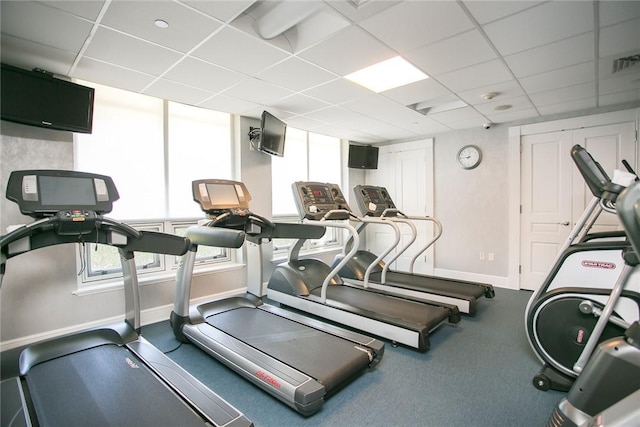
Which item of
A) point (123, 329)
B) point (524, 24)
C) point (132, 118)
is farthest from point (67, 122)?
point (524, 24)

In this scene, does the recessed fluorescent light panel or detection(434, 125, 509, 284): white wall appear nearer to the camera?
the recessed fluorescent light panel

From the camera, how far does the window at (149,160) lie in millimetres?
3363

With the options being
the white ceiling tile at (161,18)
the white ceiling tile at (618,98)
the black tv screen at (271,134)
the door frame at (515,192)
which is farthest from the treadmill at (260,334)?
the white ceiling tile at (618,98)

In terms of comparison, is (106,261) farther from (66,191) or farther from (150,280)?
(66,191)

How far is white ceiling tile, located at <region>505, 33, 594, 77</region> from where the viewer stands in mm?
2530

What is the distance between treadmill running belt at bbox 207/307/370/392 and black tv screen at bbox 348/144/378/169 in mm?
3831

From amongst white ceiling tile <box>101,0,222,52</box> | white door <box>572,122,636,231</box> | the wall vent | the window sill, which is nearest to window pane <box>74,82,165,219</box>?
the window sill

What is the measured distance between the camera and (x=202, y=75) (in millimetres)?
3125

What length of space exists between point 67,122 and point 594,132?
640 cm

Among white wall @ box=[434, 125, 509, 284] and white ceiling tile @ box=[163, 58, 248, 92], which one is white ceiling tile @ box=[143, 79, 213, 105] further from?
white wall @ box=[434, 125, 509, 284]

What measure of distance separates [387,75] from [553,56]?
1490 millimetres

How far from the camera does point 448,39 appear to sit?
2488 mm

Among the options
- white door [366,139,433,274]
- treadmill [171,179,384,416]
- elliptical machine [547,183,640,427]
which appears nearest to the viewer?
elliptical machine [547,183,640,427]

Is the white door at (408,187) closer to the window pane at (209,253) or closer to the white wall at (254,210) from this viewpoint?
the white wall at (254,210)
